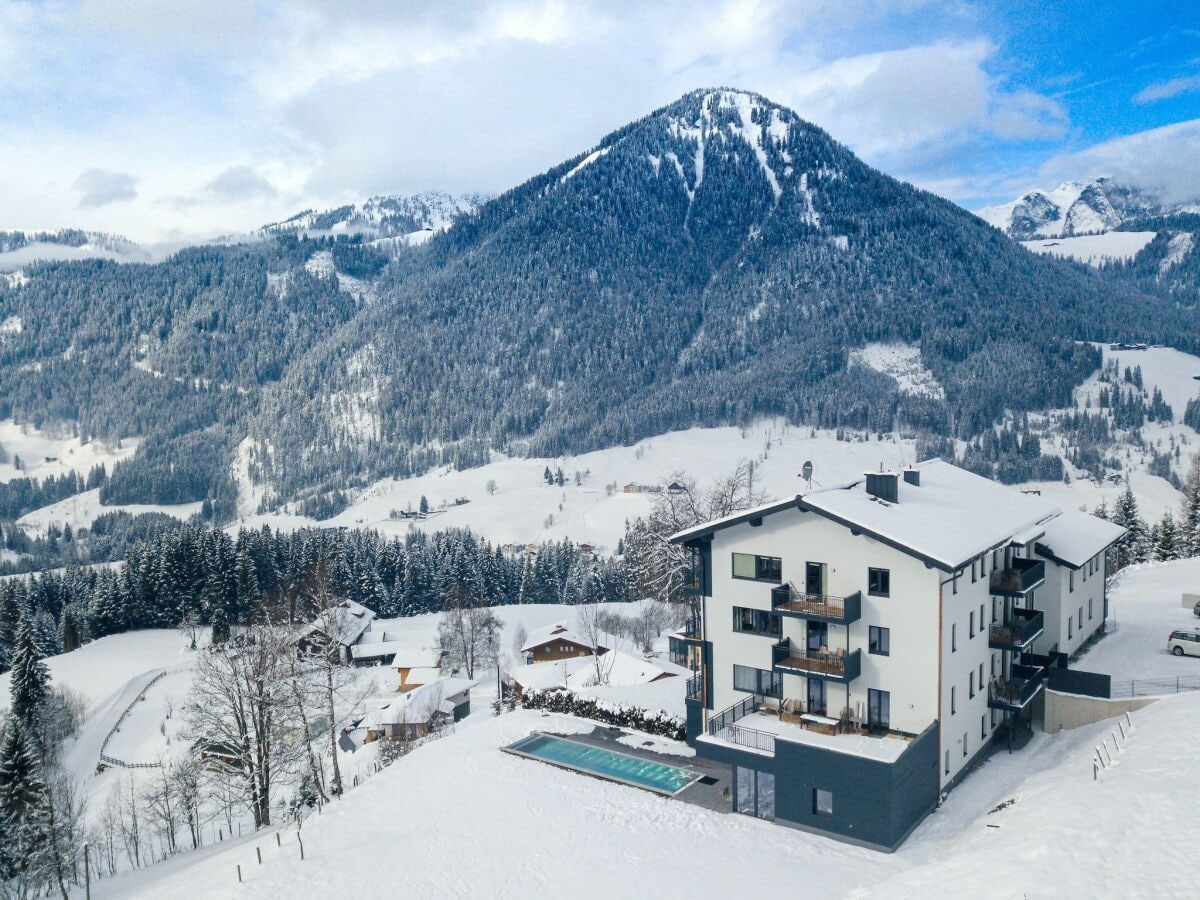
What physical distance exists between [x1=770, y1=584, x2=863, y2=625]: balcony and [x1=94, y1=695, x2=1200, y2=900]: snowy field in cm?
642

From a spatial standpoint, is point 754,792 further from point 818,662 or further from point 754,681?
point 818,662

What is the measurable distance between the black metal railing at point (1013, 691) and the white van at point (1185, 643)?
10.2 meters

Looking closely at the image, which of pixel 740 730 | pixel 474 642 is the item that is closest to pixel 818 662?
pixel 740 730

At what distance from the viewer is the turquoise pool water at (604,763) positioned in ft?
93.9

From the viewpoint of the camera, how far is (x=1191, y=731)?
23500mm

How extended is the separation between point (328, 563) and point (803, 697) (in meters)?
81.7

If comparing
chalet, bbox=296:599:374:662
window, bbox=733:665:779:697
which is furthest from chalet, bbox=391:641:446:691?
window, bbox=733:665:779:697

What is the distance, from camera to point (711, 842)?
79.4 feet

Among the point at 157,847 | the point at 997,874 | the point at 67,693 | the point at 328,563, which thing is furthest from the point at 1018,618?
the point at 328,563

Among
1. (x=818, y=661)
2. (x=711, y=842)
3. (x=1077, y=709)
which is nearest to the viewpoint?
(x=711, y=842)

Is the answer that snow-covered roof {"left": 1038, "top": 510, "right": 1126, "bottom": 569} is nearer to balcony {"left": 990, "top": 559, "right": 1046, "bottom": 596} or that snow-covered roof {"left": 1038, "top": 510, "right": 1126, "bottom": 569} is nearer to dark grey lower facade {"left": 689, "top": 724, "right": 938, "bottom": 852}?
balcony {"left": 990, "top": 559, "right": 1046, "bottom": 596}

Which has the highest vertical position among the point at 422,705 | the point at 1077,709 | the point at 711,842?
the point at 1077,709

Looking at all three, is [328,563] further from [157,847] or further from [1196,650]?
[1196,650]

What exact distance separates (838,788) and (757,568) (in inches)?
300
